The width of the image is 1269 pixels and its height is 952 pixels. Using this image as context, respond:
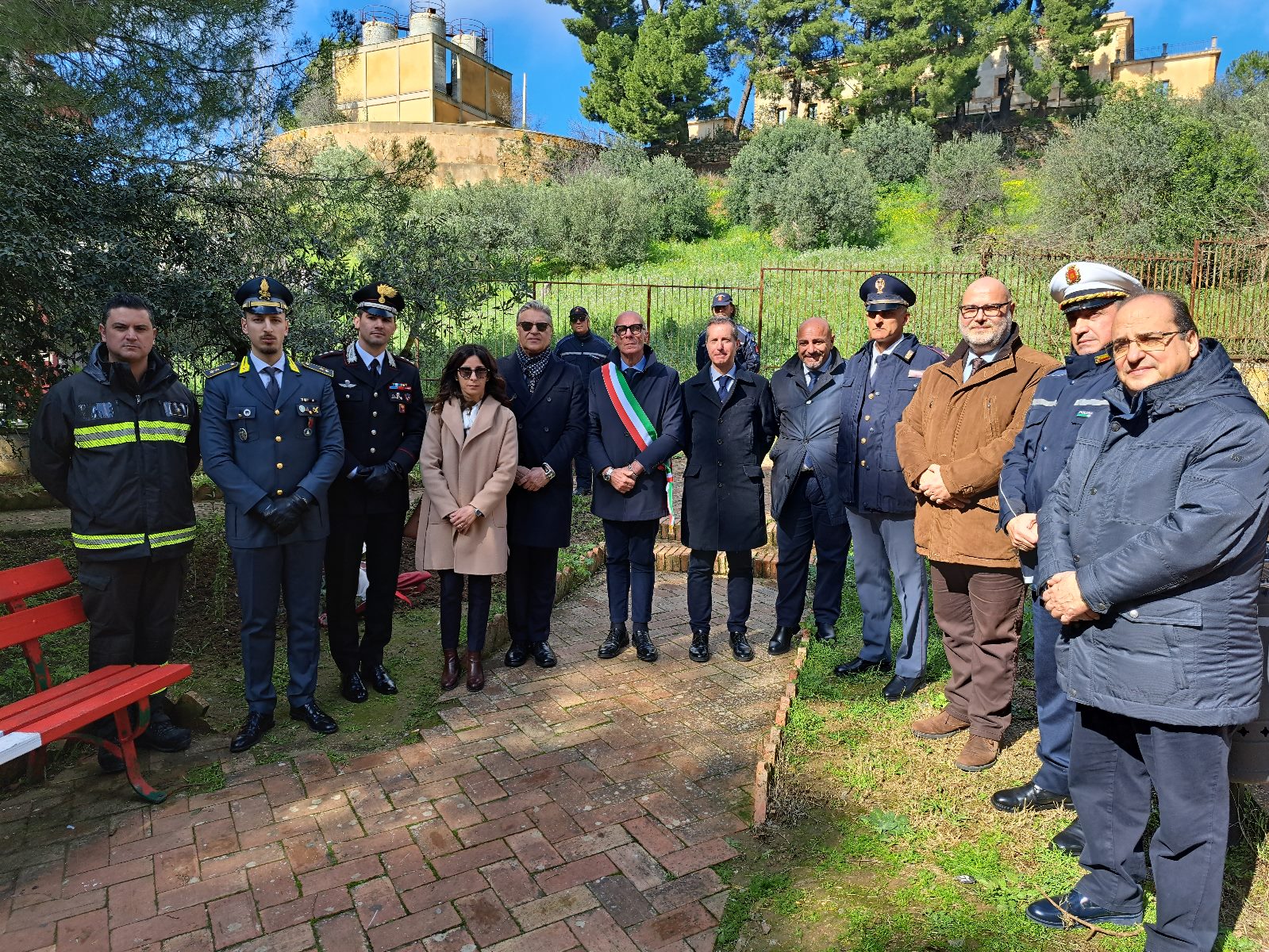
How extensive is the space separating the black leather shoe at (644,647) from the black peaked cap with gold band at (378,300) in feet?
7.45

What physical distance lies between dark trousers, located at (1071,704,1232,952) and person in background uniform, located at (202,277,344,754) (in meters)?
3.30

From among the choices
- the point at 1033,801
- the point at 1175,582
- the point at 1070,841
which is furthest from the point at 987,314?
the point at 1070,841

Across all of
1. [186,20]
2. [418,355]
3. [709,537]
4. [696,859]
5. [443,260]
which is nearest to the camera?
[696,859]

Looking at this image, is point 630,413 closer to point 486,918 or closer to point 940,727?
point 940,727

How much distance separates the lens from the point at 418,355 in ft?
37.0

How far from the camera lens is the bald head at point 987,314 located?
3658 millimetres

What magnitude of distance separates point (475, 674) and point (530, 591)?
0.59 meters

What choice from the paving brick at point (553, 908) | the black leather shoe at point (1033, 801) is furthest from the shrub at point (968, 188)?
the paving brick at point (553, 908)

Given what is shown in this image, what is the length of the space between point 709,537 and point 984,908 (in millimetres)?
2544

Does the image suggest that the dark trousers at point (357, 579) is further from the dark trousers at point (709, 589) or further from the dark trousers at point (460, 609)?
the dark trousers at point (709, 589)

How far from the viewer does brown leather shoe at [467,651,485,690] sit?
14.9ft

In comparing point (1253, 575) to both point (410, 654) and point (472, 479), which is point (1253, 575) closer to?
point (472, 479)

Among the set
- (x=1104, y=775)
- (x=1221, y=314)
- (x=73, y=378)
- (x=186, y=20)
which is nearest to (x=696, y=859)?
(x=1104, y=775)

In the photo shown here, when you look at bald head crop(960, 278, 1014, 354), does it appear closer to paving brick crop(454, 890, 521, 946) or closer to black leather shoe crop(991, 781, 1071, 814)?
black leather shoe crop(991, 781, 1071, 814)
